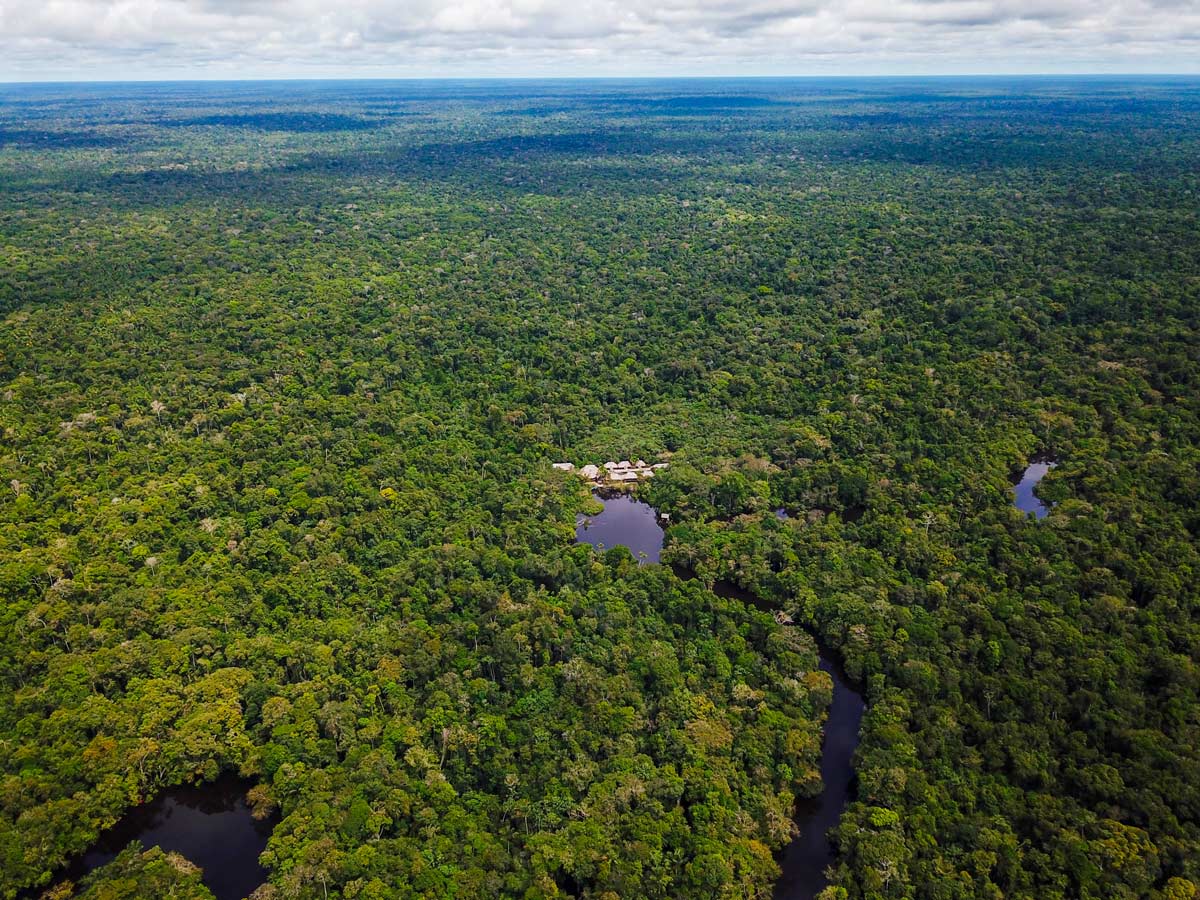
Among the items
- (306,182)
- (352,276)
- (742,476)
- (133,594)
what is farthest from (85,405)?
(306,182)

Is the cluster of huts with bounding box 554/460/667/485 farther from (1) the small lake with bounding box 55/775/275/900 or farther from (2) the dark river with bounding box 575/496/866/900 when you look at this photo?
(1) the small lake with bounding box 55/775/275/900

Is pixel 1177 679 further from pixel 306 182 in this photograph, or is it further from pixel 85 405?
pixel 306 182

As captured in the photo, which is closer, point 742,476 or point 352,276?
point 742,476

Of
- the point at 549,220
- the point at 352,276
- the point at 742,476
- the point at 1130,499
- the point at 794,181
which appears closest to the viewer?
the point at 1130,499

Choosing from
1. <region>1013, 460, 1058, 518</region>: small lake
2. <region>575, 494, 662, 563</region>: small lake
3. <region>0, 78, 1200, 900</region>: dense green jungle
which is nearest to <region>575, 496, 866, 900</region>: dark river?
<region>575, 494, 662, 563</region>: small lake

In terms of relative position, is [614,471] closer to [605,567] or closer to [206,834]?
[605,567]
